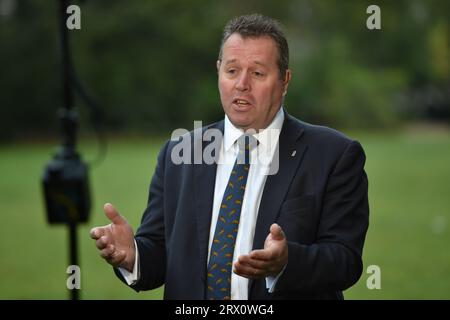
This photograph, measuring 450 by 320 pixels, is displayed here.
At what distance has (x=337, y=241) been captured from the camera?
2.30 m

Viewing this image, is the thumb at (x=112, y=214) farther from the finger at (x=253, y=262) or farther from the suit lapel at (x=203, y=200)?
the finger at (x=253, y=262)

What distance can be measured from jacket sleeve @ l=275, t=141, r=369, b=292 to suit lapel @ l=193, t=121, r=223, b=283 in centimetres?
30

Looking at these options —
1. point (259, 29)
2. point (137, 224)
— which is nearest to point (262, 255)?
point (259, 29)

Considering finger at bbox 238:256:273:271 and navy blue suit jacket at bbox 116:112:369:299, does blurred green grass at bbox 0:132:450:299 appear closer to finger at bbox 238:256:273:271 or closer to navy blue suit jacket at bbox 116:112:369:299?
navy blue suit jacket at bbox 116:112:369:299

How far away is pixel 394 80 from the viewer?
36.2 m

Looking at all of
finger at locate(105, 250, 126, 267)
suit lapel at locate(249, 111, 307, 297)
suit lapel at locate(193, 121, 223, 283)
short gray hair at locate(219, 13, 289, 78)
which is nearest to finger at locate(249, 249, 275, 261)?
suit lapel at locate(249, 111, 307, 297)

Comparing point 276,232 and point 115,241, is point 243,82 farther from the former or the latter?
point 115,241

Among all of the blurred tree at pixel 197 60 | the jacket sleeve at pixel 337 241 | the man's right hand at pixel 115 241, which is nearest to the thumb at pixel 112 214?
the man's right hand at pixel 115 241

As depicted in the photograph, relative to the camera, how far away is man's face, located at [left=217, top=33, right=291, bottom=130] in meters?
2.30

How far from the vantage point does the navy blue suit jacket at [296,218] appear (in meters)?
2.27

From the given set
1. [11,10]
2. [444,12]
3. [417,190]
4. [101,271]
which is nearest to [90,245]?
[101,271]

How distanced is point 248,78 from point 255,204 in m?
0.42

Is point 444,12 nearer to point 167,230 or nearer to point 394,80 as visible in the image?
point 394,80

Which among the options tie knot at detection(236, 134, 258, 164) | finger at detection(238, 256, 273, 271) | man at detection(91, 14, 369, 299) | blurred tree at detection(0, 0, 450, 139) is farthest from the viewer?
blurred tree at detection(0, 0, 450, 139)
